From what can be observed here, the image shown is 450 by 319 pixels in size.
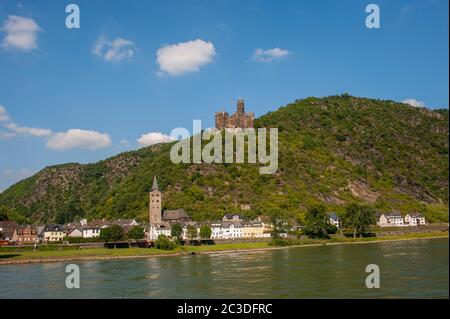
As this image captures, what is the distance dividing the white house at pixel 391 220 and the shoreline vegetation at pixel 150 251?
2010cm

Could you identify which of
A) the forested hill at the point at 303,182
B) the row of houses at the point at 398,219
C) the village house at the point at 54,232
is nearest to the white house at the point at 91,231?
the village house at the point at 54,232

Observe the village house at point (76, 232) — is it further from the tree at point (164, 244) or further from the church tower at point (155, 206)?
the tree at point (164, 244)

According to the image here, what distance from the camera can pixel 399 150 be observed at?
190 meters

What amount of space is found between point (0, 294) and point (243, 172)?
12434 centimetres

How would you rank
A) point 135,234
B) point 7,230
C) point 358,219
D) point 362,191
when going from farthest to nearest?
point 362,191 → point 7,230 → point 358,219 → point 135,234

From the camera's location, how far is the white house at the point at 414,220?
12788 centimetres

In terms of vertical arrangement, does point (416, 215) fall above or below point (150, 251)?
above

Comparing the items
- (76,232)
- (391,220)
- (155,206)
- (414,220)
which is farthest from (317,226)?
(76,232)

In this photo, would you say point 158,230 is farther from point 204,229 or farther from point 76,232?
point 76,232

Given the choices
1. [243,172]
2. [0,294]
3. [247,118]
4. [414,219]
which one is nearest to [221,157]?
[243,172]

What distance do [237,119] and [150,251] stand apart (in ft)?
384

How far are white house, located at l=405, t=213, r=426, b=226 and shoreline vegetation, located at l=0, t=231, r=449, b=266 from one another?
19317 millimetres

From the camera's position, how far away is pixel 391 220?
427 ft

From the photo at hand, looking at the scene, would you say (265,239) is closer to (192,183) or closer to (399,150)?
(192,183)
